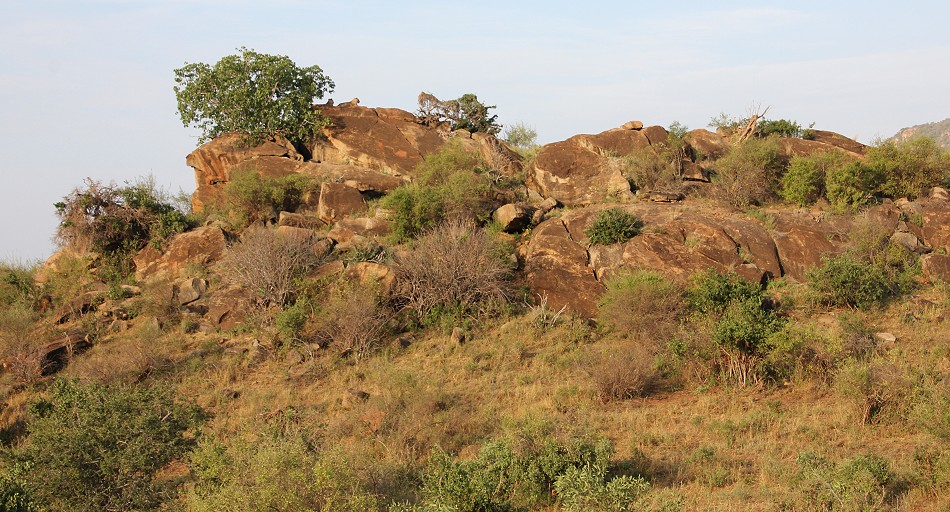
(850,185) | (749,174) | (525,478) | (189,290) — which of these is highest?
(749,174)

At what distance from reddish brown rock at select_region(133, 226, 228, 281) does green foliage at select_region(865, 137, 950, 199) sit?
58.2ft

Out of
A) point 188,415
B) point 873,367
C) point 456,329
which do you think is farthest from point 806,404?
point 188,415

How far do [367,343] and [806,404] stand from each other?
8.64 meters

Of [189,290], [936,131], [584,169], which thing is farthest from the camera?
[936,131]

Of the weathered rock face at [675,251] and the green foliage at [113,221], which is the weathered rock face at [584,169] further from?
the green foliage at [113,221]

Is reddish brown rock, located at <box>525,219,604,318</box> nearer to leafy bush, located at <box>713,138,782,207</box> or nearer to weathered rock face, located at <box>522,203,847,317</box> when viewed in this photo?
weathered rock face, located at <box>522,203,847,317</box>

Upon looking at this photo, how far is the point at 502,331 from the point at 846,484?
9.16m

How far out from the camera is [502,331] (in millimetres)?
17328

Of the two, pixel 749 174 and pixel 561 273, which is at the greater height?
pixel 749 174

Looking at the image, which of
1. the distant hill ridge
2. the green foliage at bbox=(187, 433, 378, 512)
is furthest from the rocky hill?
the distant hill ridge

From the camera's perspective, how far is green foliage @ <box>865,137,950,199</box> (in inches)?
831

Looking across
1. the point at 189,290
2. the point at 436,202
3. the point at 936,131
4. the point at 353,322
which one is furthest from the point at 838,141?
the point at 936,131

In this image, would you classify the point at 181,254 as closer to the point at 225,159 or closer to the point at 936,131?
the point at 225,159

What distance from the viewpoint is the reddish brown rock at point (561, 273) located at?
18109mm
